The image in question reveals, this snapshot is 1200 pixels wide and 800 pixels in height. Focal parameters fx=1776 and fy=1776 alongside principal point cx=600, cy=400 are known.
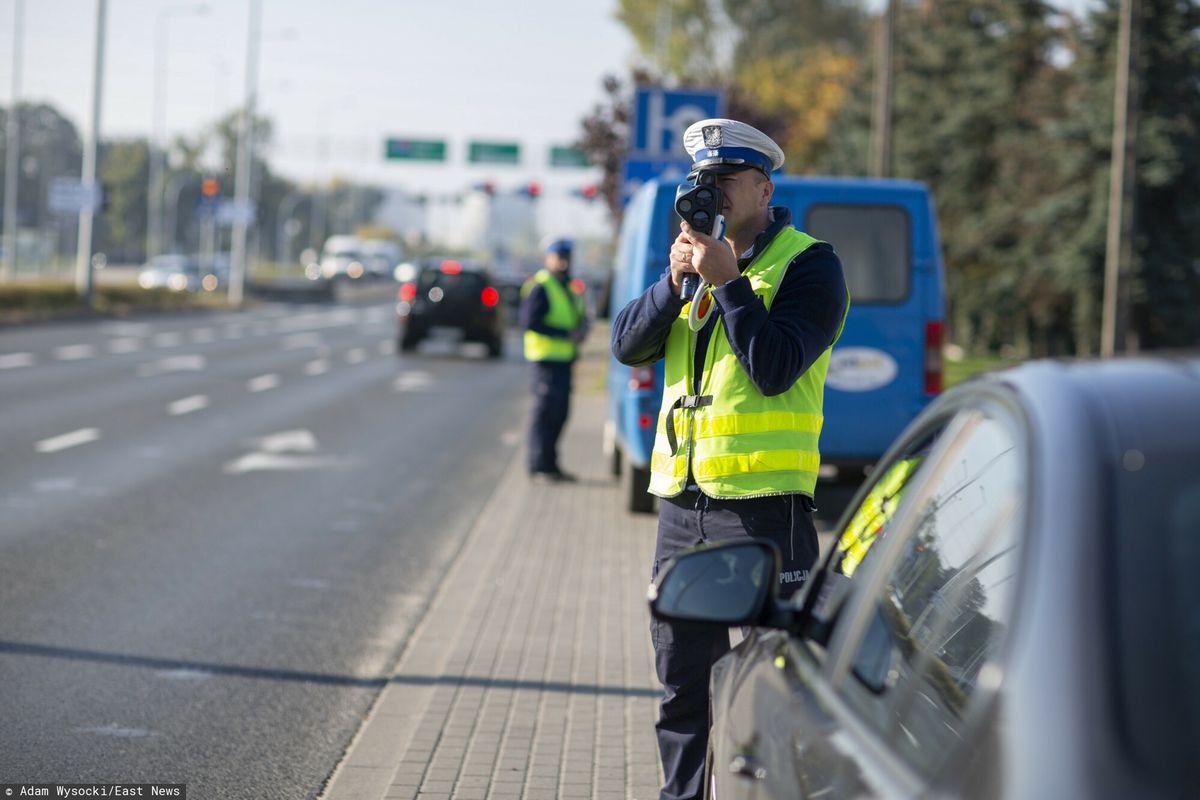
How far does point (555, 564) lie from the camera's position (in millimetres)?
9445

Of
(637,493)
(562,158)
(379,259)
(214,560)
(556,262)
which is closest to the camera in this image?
(214,560)

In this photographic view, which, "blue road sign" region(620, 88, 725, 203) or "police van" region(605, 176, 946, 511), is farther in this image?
"blue road sign" region(620, 88, 725, 203)

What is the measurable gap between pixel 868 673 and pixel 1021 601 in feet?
2.54

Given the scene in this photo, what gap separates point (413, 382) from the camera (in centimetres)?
2592

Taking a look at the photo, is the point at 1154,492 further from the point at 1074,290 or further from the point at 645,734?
the point at 1074,290

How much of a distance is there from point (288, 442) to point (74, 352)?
13113 mm

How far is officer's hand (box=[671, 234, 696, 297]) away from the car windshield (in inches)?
85.2

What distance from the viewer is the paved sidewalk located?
5301mm

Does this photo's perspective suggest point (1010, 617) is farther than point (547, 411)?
No

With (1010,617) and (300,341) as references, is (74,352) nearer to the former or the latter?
(300,341)

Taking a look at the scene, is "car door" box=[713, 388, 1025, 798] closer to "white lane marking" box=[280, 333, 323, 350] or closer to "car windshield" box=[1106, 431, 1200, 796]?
"car windshield" box=[1106, 431, 1200, 796]

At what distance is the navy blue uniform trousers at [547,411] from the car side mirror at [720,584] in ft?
33.3
